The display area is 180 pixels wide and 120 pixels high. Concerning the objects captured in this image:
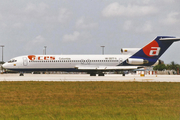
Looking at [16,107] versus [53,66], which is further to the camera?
[53,66]

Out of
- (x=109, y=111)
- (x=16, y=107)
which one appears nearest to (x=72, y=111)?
(x=109, y=111)

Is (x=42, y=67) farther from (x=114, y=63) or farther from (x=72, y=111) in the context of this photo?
(x=72, y=111)

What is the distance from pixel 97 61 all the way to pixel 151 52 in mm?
9771

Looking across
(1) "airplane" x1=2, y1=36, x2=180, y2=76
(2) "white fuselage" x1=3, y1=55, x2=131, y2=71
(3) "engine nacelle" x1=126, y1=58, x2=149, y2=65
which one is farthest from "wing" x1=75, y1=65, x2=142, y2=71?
(3) "engine nacelle" x1=126, y1=58, x2=149, y2=65

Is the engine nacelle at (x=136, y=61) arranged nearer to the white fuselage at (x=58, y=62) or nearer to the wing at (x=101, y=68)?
the wing at (x=101, y=68)

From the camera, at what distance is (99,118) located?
32.7ft

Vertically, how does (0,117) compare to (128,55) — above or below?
below

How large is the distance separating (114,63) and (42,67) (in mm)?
12855

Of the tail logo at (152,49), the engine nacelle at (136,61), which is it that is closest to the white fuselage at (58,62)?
the engine nacelle at (136,61)

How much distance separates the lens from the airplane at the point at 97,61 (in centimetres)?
5059

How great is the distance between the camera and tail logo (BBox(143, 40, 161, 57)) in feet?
167

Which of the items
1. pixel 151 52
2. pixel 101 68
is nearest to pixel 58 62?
pixel 101 68

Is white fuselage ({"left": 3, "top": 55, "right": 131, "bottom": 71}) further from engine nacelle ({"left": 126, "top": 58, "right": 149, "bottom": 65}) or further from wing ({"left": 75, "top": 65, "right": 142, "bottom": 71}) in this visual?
engine nacelle ({"left": 126, "top": 58, "right": 149, "bottom": 65})

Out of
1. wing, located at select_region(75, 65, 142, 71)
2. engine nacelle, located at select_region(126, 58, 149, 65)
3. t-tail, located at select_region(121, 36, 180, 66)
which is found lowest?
wing, located at select_region(75, 65, 142, 71)
